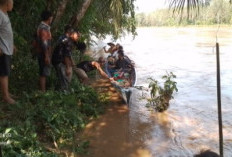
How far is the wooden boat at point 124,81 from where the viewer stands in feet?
24.5

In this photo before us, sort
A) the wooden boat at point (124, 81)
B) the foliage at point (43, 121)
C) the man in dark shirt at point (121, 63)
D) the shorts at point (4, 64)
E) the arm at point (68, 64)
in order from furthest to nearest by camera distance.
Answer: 1. the man in dark shirt at point (121, 63)
2. the wooden boat at point (124, 81)
3. the arm at point (68, 64)
4. the shorts at point (4, 64)
5. the foliage at point (43, 121)

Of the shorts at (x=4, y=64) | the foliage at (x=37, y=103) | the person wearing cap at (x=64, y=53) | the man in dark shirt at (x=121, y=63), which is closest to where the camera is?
the foliage at (x=37, y=103)

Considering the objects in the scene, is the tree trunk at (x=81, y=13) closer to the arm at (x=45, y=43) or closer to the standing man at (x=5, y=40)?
the arm at (x=45, y=43)

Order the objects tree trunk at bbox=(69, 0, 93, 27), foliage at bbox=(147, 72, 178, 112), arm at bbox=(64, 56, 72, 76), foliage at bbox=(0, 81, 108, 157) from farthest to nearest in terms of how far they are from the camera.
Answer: foliage at bbox=(147, 72, 178, 112) → tree trunk at bbox=(69, 0, 93, 27) → arm at bbox=(64, 56, 72, 76) → foliage at bbox=(0, 81, 108, 157)

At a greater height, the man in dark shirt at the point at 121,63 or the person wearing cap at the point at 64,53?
the person wearing cap at the point at 64,53

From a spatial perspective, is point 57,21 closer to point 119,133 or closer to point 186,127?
point 119,133

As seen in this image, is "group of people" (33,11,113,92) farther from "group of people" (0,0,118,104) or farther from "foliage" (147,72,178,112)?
"foliage" (147,72,178,112)

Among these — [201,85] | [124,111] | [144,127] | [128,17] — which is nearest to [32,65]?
[124,111]

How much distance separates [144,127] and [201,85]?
5.44 metres

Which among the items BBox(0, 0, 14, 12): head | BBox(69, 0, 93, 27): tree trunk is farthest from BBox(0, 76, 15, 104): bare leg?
BBox(69, 0, 93, 27): tree trunk

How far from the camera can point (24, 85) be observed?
6.86 metres

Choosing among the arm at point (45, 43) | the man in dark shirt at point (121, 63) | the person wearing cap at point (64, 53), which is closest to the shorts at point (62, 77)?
the person wearing cap at point (64, 53)

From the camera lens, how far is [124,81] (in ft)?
27.0

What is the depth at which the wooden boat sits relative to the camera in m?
7.46
